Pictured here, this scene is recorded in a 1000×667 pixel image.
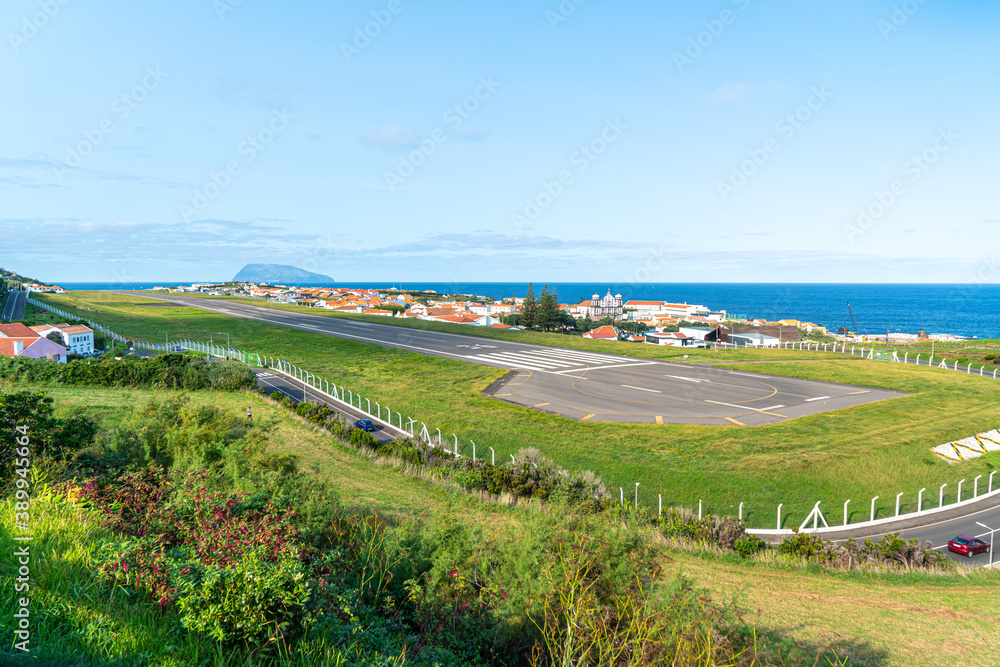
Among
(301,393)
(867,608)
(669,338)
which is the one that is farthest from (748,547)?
(669,338)

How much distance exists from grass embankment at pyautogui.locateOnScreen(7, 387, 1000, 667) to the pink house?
29.9 m

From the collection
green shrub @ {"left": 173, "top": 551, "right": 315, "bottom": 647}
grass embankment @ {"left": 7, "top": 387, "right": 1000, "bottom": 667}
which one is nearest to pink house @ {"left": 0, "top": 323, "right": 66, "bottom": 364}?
grass embankment @ {"left": 7, "top": 387, "right": 1000, "bottom": 667}

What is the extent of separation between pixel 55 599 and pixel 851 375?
44.1 meters

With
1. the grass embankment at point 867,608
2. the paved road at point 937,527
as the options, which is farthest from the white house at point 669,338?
the grass embankment at point 867,608

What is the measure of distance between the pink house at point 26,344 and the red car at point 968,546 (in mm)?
52345

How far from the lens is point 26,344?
1531 inches

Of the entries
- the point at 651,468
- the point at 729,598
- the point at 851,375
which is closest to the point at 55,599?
the point at 729,598

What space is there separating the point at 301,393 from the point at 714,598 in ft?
94.9

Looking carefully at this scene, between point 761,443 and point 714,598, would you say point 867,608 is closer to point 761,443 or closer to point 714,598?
point 714,598

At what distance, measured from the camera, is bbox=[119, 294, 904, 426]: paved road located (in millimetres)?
26516

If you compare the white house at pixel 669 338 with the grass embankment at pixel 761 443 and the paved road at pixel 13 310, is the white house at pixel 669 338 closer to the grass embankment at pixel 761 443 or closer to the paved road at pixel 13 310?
the grass embankment at pixel 761 443

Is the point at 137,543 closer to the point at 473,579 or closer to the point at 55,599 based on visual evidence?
the point at 55,599

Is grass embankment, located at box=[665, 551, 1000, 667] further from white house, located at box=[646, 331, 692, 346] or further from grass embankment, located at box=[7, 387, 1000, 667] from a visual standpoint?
white house, located at box=[646, 331, 692, 346]

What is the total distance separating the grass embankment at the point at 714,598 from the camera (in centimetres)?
392
